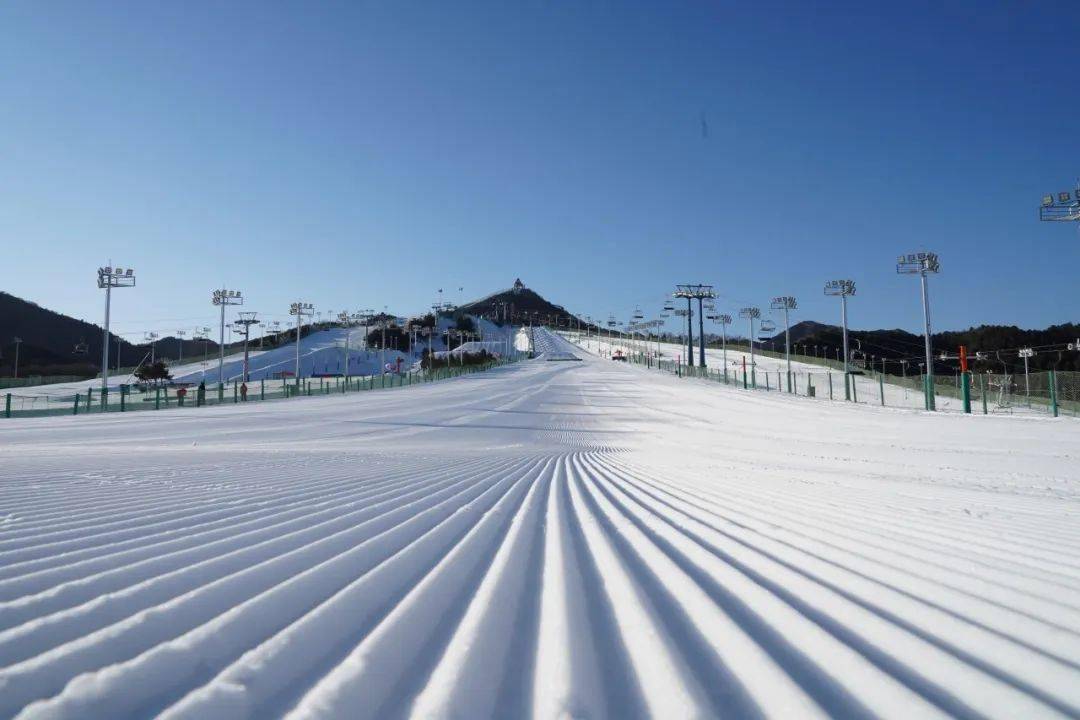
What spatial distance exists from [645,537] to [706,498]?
1956 millimetres

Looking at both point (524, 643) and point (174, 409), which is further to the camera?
point (174, 409)

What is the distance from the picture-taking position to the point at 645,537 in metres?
4.19

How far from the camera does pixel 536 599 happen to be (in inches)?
111

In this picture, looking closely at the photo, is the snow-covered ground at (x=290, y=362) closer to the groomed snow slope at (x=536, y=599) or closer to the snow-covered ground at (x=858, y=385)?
the snow-covered ground at (x=858, y=385)

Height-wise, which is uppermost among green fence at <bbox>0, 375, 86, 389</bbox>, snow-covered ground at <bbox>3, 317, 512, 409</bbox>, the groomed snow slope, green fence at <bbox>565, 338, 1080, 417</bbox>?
snow-covered ground at <bbox>3, 317, 512, 409</bbox>

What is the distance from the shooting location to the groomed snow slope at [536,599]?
1.87 m

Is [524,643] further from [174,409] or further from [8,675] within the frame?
[174,409]

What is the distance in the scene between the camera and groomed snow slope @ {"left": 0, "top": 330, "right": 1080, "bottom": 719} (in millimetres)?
1874

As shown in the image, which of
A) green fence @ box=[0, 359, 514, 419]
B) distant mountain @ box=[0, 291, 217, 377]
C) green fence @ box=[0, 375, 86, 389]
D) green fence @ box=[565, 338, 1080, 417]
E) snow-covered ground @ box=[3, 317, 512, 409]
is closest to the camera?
green fence @ box=[565, 338, 1080, 417]

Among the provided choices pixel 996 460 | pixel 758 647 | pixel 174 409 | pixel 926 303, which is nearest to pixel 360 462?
pixel 758 647

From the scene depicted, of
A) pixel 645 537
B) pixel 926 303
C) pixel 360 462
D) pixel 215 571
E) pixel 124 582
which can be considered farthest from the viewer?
pixel 926 303

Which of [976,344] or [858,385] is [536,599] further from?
[976,344]

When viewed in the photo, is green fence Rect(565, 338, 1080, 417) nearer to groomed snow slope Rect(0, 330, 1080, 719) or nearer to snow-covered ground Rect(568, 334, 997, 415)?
snow-covered ground Rect(568, 334, 997, 415)

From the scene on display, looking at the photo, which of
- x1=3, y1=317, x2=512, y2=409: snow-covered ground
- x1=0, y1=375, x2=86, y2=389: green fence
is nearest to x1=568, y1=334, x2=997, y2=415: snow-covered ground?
x1=3, y1=317, x2=512, y2=409: snow-covered ground
